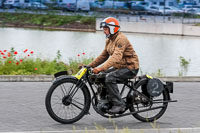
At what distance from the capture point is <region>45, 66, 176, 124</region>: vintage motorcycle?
7.67 m

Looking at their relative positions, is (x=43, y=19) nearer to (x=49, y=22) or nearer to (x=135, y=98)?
(x=49, y=22)

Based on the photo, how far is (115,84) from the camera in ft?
25.3

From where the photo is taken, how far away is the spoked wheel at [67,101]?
762 cm

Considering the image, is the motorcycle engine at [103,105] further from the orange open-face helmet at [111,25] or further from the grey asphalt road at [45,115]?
the orange open-face helmet at [111,25]

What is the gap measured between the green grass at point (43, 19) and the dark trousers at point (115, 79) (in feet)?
207

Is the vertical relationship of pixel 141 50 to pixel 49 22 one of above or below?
above

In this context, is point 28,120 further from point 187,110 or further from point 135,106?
point 187,110

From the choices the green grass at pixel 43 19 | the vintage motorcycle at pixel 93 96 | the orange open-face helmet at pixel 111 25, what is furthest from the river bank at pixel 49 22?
the orange open-face helmet at pixel 111 25

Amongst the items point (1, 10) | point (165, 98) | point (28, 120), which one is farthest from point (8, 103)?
point (1, 10)

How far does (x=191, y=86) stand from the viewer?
520 inches

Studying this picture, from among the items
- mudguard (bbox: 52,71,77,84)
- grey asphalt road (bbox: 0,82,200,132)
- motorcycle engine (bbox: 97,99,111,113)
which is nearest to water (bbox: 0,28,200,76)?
grey asphalt road (bbox: 0,82,200,132)

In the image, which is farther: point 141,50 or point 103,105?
point 141,50

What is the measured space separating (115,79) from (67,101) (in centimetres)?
78

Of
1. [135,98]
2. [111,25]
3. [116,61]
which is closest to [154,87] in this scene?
[135,98]
